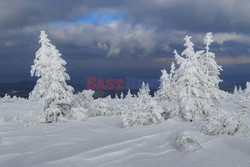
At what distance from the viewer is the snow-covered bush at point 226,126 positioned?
10.2 meters

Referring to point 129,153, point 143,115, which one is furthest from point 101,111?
point 129,153

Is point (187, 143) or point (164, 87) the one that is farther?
point (164, 87)

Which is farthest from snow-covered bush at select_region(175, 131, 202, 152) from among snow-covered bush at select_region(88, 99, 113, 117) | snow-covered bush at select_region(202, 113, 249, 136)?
snow-covered bush at select_region(88, 99, 113, 117)

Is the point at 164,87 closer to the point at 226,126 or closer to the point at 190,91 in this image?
the point at 190,91

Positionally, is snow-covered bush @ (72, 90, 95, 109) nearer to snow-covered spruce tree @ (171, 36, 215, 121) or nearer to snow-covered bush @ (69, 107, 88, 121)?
snow-covered bush @ (69, 107, 88, 121)

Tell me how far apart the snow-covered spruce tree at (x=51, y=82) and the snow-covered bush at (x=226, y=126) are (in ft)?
40.5

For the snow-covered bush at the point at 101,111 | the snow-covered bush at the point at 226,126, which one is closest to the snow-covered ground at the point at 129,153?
the snow-covered bush at the point at 226,126

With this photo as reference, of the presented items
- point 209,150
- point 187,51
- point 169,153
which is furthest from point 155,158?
point 187,51

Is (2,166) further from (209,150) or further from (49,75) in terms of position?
(49,75)

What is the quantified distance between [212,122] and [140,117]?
24.1 feet

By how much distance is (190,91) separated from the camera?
2053 cm

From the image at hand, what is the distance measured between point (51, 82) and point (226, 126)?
13452mm

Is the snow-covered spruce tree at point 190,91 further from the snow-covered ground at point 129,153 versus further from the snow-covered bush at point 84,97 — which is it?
the snow-covered ground at point 129,153

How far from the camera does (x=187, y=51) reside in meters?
21.5
